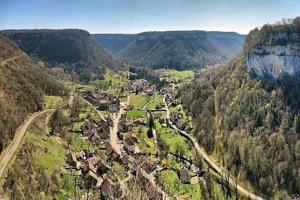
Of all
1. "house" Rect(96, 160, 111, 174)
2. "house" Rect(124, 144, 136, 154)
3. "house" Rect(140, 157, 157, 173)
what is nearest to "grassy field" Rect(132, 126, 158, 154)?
"house" Rect(124, 144, 136, 154)

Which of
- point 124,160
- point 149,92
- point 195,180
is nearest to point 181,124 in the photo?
point 124,160

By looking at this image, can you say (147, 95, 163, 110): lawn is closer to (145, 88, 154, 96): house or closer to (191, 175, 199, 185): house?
(145, 88, 154, 96): house

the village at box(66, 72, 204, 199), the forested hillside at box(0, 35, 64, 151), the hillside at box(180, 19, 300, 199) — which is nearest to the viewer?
the village at box(66, 72, 204, 199)

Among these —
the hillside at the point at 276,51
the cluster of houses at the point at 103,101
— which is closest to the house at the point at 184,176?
the hillside at the point at 276,51

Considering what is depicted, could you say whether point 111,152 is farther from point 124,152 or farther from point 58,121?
point 58,121

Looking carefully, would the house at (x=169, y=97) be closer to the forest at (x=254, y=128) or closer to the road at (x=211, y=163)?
the forest at (x=254, y=128)

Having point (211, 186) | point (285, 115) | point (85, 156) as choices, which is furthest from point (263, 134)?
point (85, 156)
